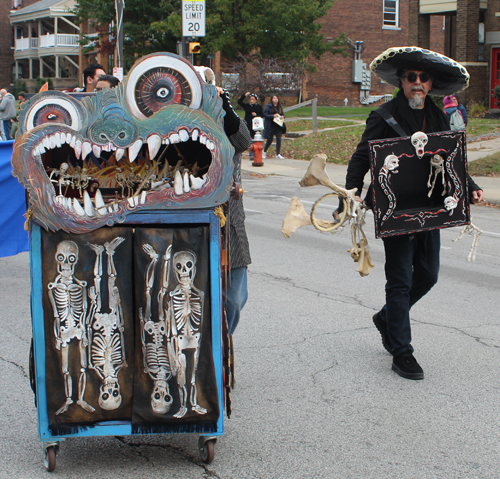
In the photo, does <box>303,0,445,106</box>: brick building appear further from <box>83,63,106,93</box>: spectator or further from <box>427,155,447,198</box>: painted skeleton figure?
<box>427,155,447,198</box>: painted skeleton figure

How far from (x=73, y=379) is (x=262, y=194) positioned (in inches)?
428

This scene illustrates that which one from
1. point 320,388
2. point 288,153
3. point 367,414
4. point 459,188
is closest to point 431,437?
point 367,414

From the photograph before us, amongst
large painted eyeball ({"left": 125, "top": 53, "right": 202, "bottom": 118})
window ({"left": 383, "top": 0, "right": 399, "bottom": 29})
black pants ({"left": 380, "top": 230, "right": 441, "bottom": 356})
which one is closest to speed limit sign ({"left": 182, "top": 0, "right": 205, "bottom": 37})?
black pants ({"left": 380, "top": 230, "right": 441, "bottom": 356})

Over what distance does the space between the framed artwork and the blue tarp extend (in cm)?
397

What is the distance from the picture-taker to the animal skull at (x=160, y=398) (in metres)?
3.31

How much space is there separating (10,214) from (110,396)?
13.3 feet

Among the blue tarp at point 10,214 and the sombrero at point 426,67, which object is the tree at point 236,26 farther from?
the sombrero at point 426,67

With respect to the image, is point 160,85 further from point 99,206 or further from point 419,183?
point 419,183

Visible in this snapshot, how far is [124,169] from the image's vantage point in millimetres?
3836

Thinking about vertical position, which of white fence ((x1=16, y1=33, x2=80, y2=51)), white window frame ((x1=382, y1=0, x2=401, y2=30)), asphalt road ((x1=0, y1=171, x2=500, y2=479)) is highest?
white window frame ((x1=382, y1=0, x2=401, y2=30))

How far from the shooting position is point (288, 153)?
69.5 ft

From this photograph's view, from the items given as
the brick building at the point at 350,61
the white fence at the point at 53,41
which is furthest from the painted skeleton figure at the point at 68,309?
the white fence at the point at 53,41

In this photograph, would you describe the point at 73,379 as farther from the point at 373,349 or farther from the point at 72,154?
the point at 373,349

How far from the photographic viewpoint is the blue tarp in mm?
6863
